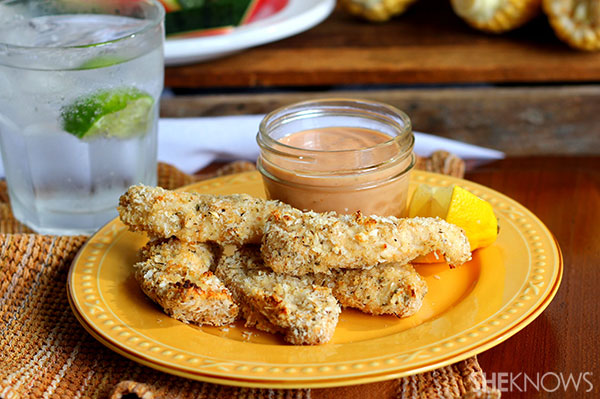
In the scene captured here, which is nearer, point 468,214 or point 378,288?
point 378,288

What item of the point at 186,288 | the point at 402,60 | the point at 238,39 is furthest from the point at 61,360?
the point at 402,60

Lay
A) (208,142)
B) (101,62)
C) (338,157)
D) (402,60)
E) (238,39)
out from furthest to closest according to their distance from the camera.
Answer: (402,60), (238,39), (208,142), (101,62), (338,157)

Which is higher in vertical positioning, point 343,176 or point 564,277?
point 343,176

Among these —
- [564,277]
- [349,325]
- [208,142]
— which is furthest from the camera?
[208,142]

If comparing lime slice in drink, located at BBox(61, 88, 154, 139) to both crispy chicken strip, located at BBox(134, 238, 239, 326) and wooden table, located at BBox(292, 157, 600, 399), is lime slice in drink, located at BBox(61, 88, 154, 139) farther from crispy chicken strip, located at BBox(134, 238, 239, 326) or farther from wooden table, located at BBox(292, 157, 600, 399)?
wooden table, located at BBox(292, 157, 600, 399)

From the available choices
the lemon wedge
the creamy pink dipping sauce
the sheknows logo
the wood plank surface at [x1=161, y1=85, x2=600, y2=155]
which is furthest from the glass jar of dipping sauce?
the wood plank surface at [x1=161, y1=85, x2=600, y2=155]

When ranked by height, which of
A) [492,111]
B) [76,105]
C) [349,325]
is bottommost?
[492,111]

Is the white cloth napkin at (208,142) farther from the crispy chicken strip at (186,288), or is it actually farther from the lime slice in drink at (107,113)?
the crispy chicken strip at (186,288)

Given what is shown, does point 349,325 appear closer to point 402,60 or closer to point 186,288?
point 186,288
